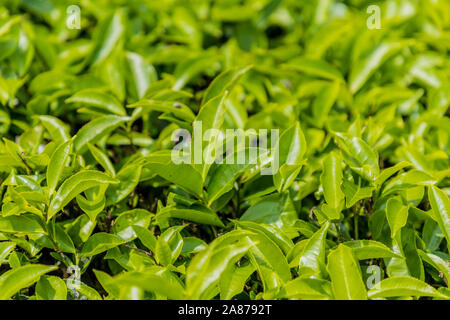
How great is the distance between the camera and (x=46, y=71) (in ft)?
6.41

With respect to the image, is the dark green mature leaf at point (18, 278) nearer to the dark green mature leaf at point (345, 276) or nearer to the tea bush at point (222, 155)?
the tea bush at point (222, 155)

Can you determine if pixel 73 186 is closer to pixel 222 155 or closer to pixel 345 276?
pixel 222 155

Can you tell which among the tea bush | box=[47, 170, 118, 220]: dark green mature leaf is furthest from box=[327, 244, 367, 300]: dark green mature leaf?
box=[47, 170, 118, 220]: dark green mature leaf

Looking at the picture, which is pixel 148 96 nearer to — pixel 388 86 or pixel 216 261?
pixel 216 261

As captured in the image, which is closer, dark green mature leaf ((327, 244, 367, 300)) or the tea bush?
dark green mature leaf ((327, 244, 367, 300))

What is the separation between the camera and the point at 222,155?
148 cm

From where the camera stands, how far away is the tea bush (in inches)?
47.1

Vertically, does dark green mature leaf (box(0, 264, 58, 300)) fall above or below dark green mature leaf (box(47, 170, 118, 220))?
below

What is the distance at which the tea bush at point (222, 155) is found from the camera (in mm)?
1196

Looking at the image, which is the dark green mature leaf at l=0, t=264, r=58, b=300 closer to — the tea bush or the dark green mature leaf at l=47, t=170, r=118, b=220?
the tea bush

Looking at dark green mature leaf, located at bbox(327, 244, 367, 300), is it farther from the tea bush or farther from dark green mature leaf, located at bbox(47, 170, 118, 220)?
→ dark green mature leaf, located at bbox(47, 170, 118, 220)

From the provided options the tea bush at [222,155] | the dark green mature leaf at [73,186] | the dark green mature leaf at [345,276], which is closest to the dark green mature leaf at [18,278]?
the tea bush at [222,155]

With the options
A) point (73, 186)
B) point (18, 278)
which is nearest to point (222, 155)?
point (73, 186)
